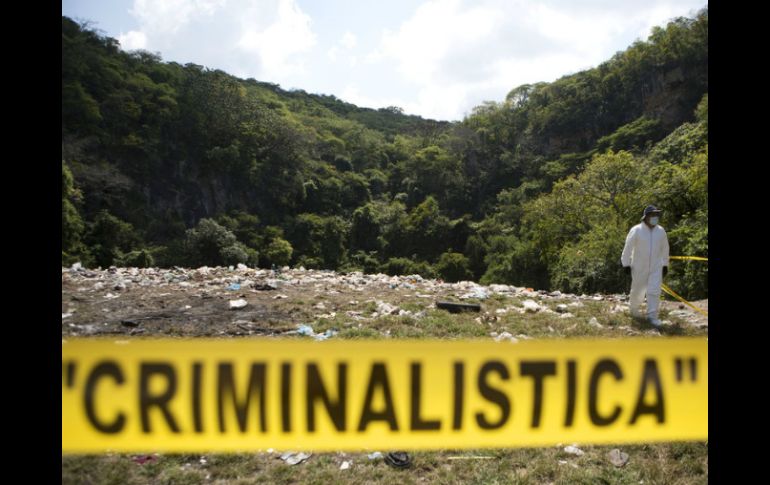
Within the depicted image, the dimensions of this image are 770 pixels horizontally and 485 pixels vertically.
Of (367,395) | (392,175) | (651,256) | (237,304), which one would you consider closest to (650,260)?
(651,256)

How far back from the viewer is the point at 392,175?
43.7 metres

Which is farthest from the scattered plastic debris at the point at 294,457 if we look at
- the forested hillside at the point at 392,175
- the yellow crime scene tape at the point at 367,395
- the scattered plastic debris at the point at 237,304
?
the forested hillside at the point at 392,175

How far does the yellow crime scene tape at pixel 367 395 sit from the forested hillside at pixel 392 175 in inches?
268

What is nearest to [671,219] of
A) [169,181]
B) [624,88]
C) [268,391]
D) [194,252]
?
[268,391]

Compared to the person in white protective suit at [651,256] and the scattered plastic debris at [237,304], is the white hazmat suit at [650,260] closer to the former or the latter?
the person in white protective suit at [651,256]

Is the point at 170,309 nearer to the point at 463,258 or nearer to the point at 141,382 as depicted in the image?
the point at 141,382

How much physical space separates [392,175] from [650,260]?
130 feet

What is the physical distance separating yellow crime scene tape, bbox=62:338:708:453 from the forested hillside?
680 centimetres

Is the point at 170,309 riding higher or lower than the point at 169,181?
lower

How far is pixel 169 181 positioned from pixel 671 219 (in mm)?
27244

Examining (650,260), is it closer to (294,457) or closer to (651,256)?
(651,256)

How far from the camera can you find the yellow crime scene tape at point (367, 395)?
177 centimetres

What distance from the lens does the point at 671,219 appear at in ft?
33.7

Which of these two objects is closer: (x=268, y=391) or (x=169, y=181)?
Result: (x=268, y=391)
